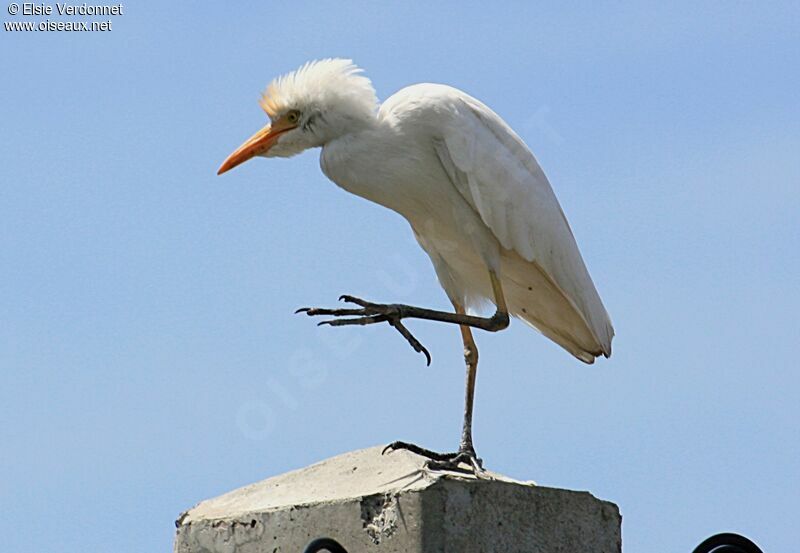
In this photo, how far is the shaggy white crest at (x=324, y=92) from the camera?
6828 mm

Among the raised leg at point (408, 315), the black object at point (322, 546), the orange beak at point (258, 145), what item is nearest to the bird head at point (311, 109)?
the orange beak at point (258, 145)

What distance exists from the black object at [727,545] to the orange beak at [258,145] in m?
3.56

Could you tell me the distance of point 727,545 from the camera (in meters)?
4.36

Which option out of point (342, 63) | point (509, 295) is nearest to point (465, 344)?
point (509, 295)

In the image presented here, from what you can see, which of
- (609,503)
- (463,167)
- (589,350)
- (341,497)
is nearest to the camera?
(341,497)

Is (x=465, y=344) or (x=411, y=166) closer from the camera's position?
(x=411, y=166)

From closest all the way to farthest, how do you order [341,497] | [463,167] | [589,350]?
[341,497] < [463,167] < [589,350]

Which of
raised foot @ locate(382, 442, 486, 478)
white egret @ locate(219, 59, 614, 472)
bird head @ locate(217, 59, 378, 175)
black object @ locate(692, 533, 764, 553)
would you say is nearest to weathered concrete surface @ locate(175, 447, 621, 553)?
raised foot @ locate(382, 442, 486, 478)

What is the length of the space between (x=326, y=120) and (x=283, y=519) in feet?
8.73

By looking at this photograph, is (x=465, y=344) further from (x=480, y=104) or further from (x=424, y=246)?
(x=480, y=104)

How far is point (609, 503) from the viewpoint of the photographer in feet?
17.8

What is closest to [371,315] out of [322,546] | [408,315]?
[408,315]

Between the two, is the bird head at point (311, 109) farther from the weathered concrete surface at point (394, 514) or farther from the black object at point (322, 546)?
the black object at point (322, 546)

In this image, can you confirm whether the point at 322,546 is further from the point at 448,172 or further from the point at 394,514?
the point at 448,172
